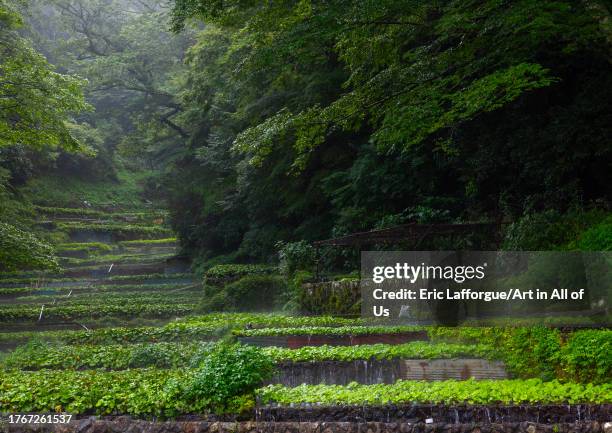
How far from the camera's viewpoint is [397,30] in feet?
40.1

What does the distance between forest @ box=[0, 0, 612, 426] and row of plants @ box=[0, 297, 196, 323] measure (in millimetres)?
93

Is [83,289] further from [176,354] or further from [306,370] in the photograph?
[306,370]

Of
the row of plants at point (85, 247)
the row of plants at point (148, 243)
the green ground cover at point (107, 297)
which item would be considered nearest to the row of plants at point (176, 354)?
the green ground cover at point (107, 297)

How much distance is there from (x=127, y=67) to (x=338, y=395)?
30909 millimetres

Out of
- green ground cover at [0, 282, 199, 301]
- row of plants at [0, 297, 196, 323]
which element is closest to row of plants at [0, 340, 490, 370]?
row of plants at [0, 297, 196, 323]

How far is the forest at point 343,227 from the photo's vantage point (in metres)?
6.60

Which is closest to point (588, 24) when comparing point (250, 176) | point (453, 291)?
point (453, 291)

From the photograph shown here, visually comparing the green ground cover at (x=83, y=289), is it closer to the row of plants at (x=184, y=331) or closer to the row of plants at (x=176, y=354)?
the row of plants at (x=184, y=331)

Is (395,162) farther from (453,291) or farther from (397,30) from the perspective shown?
(453,291)

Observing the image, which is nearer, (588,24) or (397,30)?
(588,24)

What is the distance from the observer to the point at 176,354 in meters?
10.1

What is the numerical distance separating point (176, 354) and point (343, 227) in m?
8.90

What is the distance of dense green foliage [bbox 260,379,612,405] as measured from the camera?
6.05m

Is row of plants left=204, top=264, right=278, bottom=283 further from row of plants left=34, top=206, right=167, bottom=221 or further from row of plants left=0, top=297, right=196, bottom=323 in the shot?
row of plants left=34, top=206, right=167, bottom=221
